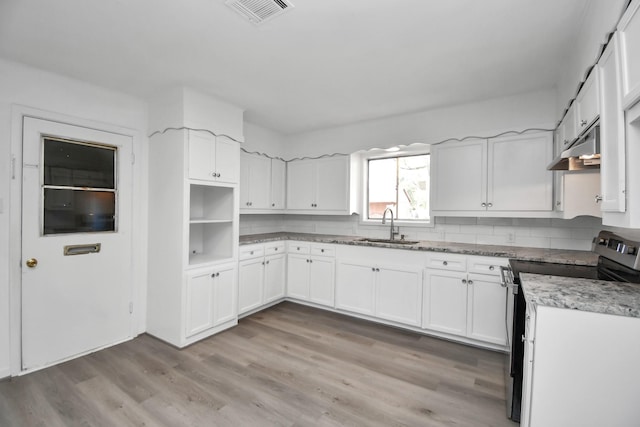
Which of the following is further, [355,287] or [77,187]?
[355,287]

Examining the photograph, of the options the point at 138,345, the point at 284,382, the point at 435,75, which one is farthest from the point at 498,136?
the point at 138,345

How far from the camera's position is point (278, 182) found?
455cm

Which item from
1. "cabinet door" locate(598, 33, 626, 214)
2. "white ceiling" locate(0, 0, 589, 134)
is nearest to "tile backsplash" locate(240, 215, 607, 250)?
"white ceiling" locate(0, 0, 589, 134)

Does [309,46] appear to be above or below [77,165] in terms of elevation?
above

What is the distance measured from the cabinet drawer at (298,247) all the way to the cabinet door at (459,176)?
1.65 m

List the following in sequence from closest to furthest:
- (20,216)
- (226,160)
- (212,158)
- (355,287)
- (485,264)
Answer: (20,216)
(485,264)
(212,158)
(226,160)
(355,287)

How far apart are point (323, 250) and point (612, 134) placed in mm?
2937

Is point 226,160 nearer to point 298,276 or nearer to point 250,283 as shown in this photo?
point 250,283

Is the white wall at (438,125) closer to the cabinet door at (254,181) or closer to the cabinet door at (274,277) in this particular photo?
the cabinet door at (254,181)

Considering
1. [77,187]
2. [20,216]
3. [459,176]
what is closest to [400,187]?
[459,176]

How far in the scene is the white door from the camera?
248 centimetres

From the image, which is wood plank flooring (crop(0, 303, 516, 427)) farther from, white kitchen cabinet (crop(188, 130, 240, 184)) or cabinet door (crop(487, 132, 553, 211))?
white kitchen cabinet (crop(188, 130, 240, 184))

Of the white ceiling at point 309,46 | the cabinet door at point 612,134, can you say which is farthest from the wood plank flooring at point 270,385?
the white ceiling at point 309,46

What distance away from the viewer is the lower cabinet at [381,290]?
127 inches
